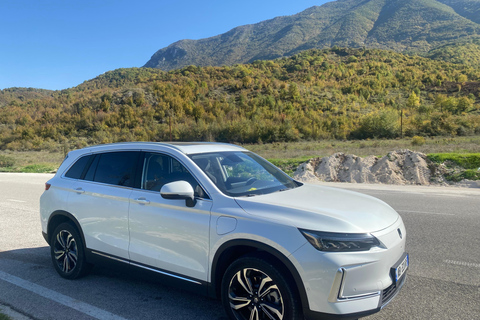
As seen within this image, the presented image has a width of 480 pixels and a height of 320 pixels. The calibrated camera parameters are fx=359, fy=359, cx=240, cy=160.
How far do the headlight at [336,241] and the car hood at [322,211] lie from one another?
41mm

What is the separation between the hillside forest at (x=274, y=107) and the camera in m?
46.9

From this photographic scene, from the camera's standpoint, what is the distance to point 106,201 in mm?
4180

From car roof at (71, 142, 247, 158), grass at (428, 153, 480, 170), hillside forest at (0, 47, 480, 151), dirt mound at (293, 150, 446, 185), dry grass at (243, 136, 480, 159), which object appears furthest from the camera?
hillside forest at (0, 47, 480, 151)

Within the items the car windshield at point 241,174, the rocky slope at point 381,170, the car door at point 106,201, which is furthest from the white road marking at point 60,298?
the rocky slope at point 381,170

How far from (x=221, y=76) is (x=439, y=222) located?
256 feet

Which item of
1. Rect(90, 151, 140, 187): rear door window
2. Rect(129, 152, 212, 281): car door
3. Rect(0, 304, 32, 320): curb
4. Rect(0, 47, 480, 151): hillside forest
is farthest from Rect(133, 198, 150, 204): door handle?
Rect(0, 47, 480, 151): hillside forest

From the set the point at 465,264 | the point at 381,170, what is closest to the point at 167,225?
the point at 465,264

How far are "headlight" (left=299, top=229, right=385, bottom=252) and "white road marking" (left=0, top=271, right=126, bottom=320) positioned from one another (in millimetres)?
2131

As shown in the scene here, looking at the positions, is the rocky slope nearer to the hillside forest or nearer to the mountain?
the hillside forest

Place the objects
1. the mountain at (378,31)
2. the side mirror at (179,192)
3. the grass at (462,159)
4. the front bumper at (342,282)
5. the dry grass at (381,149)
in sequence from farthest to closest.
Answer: the mountain at (378,31)
the dry grass at (381,149)
the grass at (462,159)
the side mirror at (179,192)
the front bumper at (342,282)

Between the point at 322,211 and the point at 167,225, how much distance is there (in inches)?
60.2

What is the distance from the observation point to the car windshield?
3.62 metres

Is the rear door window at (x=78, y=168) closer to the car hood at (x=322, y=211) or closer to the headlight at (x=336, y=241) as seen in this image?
the car hood at (x=322, y=211)

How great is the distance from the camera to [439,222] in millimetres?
7152
